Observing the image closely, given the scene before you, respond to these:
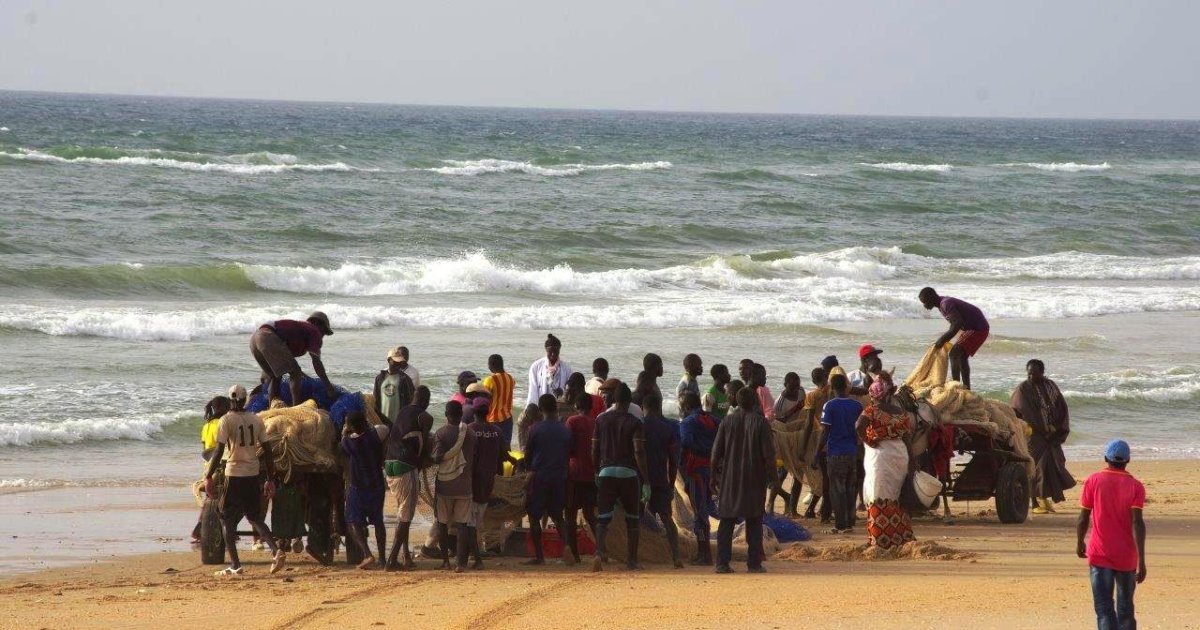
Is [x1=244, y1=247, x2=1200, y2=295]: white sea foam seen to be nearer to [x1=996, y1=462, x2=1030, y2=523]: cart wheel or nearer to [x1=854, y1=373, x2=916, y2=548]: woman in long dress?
[x1=996, y1=462, x2=1030, y2=523]: cart wheel

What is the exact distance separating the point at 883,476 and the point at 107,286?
18.7 metres

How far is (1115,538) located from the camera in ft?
22.4

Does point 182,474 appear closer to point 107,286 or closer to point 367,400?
point 367,400

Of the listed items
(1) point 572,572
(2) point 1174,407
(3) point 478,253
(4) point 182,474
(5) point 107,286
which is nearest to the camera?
(1) point 572,572

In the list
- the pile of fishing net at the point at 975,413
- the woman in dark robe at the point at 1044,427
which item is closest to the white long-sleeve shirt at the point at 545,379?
the pile of fishing net at the point at 975,413

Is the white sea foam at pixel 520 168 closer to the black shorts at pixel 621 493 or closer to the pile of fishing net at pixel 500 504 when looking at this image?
the pile of fishing net at pixel 500 504

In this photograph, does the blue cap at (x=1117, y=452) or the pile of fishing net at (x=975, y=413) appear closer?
the blue cap at (x=1117, y=452)

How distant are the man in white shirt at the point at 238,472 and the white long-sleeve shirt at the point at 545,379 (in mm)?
2542

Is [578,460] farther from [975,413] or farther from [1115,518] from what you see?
[1115,518]

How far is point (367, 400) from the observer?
34.2 ft

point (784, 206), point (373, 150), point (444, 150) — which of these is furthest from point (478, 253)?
point (444, 150)

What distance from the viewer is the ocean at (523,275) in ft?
56.0

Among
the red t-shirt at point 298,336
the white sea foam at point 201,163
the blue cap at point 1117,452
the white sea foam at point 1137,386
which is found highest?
the white sea foam at point 201,163

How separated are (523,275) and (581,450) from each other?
1849 cm
